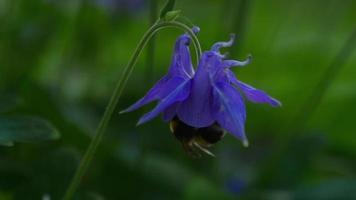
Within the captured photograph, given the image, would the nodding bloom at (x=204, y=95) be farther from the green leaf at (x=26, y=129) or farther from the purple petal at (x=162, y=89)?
the green leaf at (x=26, y=129)

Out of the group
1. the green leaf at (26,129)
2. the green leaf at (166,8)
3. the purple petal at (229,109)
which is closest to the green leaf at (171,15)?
the green leaf at (166,8)

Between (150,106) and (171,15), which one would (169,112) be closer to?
(171,15)

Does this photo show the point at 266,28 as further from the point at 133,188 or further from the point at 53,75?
the point at 133,188

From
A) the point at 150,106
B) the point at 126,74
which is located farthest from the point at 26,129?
the point at 150,106

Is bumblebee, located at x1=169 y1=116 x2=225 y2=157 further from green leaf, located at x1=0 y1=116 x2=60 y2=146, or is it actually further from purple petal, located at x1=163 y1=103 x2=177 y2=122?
green leaf, located at x1=0 y1=116 x2=60 y2=146

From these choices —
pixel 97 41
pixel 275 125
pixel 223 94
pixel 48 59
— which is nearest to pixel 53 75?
pixel 48 59

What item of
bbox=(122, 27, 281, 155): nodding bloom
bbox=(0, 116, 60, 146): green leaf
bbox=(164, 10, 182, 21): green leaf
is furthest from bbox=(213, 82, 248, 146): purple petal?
bbox=(0, 116, 60, 146): green leaf
